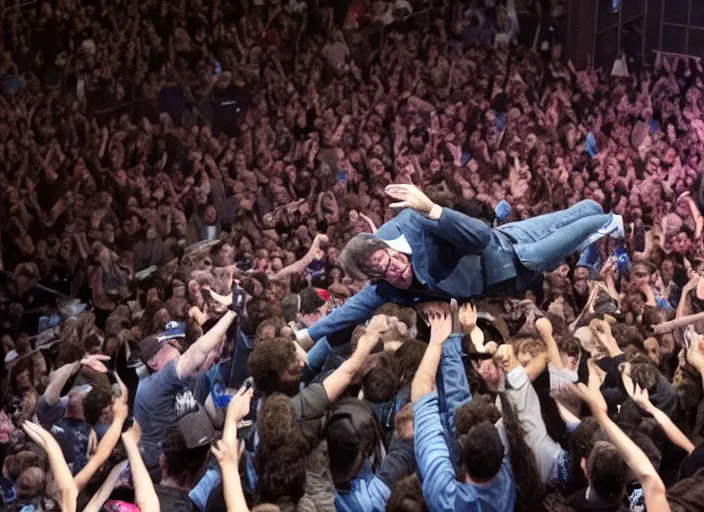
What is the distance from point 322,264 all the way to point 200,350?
53.4 inches

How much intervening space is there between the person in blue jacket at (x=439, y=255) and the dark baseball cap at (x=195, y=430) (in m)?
0.83

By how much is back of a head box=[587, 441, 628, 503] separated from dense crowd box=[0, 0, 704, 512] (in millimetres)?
14

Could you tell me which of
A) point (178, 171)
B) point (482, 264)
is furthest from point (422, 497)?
point (178, 171)

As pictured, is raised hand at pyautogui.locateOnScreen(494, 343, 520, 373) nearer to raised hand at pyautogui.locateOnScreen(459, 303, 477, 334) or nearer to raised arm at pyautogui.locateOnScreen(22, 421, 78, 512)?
raised hand at pyautogui.locateOnScreen(459, 303, 477, 334)

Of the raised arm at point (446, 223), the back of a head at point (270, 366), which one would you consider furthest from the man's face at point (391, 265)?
the back of a head at point (270, 366)

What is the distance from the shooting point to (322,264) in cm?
698

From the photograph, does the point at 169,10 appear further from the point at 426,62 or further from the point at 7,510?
the point at 7,510

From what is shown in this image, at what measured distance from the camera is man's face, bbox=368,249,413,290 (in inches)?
199

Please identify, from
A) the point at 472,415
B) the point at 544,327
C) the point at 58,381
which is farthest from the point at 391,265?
the point at 58,381

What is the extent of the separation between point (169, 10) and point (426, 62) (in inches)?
73.6

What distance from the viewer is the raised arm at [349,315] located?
5477mm

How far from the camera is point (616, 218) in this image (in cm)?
627

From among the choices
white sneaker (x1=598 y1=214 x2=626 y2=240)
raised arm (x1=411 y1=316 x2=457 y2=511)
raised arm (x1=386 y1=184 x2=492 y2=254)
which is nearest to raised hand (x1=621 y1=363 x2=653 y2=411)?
white sneaker (x1=598 y1=214 x2=626 y2=240)

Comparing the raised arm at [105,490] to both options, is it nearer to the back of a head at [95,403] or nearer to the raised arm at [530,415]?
the back of a head at [95,403]
